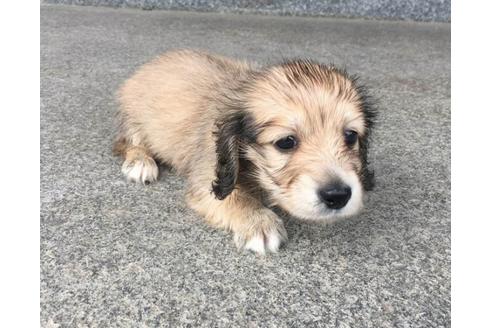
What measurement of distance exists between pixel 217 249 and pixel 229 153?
0.55 m

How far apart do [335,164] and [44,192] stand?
196 cm

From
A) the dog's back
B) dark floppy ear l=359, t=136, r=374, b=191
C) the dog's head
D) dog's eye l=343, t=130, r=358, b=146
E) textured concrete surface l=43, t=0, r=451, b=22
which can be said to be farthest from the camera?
textured concrete surface l=43, t=0, r=451, b=22

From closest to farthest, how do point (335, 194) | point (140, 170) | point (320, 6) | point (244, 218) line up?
1. point (335, 194)
2. point (244, 218)
3. point (140, 170)
4. point (320, 6)

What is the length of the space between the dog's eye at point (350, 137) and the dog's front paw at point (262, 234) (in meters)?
0.61

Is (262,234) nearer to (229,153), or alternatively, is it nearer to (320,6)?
(229,153)

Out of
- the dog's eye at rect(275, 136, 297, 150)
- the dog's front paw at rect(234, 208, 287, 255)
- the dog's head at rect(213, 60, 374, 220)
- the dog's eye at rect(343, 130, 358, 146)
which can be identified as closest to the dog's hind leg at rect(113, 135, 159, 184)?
the dog's head at rect(213, 60, 374, 220)

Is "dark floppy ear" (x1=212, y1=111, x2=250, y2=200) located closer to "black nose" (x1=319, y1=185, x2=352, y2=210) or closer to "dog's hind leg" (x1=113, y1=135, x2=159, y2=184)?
"black nose" (x1=319, y1=185, x2=352, y2=210)

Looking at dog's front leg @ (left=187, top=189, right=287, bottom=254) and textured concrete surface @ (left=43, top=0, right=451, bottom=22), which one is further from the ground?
dog's front leg @ (left=187, top=189, right=287, bottom=254)

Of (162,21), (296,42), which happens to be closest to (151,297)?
(296,42)

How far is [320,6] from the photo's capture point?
991cm

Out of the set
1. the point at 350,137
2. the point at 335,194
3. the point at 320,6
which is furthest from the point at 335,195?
the point at 320,6

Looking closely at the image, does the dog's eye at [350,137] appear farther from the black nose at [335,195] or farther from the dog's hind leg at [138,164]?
the dog's hind leg at [138,164]

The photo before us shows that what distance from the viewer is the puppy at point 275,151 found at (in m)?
2.42

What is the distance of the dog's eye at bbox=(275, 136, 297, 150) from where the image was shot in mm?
2551
